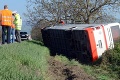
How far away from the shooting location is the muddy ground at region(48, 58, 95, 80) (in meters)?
A: 10.7

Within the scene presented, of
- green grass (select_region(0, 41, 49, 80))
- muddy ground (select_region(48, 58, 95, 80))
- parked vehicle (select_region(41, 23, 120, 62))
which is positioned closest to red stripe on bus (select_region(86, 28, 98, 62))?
parked vehicle (select_region(41, 23, 120, 62))

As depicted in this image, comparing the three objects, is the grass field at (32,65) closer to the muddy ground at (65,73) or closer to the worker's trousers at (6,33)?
the muddy ground at (65,73)

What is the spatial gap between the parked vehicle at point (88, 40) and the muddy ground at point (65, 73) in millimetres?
1992

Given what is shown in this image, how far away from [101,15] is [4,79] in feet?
81.5

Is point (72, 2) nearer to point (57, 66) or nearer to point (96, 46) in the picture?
point (96, 46)

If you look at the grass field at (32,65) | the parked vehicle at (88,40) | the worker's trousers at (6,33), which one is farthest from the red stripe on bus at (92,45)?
the worker's trousers at (6,33)

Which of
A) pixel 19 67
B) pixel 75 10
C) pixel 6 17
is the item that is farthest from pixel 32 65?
pixel 75 10

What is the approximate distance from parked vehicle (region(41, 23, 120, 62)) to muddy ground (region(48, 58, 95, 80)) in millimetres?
1992

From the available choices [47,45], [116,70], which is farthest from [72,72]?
[47,45]

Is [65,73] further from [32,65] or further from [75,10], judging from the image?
[75,10]

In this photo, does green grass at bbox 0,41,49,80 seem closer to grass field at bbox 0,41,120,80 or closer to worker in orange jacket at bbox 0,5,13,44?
grass field at bbox 0,41,120,80

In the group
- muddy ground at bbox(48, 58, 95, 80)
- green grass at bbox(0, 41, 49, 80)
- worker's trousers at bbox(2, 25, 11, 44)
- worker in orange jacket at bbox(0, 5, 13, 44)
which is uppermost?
worker in orange jacket at bbox(0, 5, 13, 44)

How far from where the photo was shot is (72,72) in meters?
11.5

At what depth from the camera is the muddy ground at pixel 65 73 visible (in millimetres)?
10704
